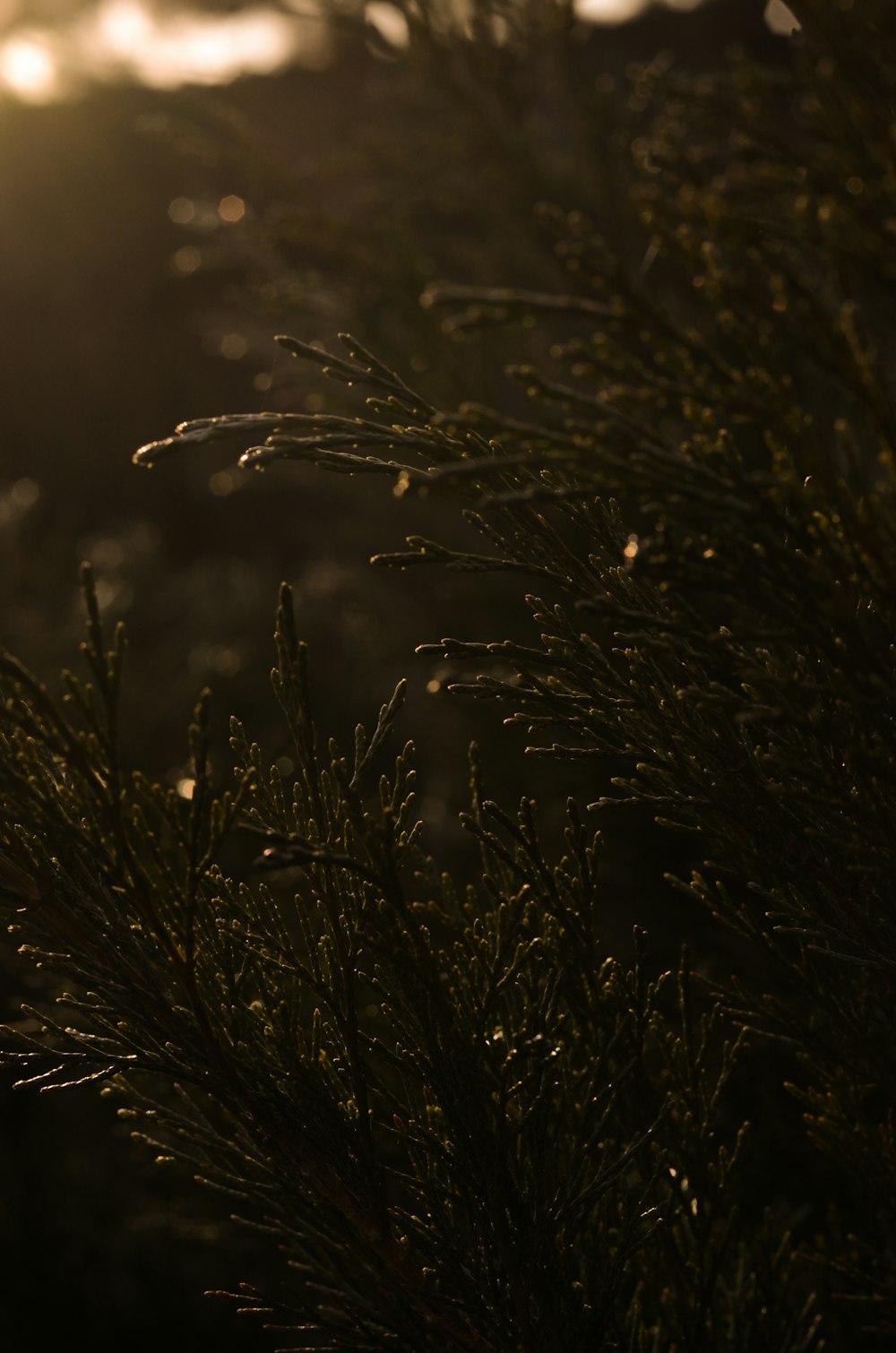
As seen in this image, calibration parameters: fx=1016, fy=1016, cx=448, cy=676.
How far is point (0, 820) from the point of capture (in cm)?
171

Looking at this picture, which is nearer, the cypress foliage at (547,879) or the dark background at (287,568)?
the cypress foliage at (547,879)

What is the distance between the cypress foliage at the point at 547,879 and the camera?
58.9 inches

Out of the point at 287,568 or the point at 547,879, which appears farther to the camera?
the point at 287,568

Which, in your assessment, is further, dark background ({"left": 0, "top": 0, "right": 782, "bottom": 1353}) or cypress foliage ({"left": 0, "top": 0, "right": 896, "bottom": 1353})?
dark background ({"left": 0, "top": 0, "right": 782, "bottom": 1353})

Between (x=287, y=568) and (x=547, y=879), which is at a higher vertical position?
(x=287, y=568)

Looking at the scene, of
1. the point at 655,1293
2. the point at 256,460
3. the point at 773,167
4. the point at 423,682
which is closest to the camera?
the point at 256,460

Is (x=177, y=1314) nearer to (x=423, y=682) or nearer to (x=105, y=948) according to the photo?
(x=423, y=682)

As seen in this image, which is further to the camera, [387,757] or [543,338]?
[387,757]

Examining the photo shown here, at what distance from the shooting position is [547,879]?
1834 millimetres

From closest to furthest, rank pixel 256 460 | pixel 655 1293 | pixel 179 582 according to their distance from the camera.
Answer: pixel 256 460 → pixel 655 1293 → pixel 179 582

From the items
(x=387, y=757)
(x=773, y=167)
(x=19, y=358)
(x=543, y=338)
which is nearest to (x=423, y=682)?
(x=387, y=757)

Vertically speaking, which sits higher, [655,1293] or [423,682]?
[423,682]

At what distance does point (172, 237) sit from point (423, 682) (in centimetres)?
1359

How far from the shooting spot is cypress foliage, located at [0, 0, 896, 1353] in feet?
4.91
